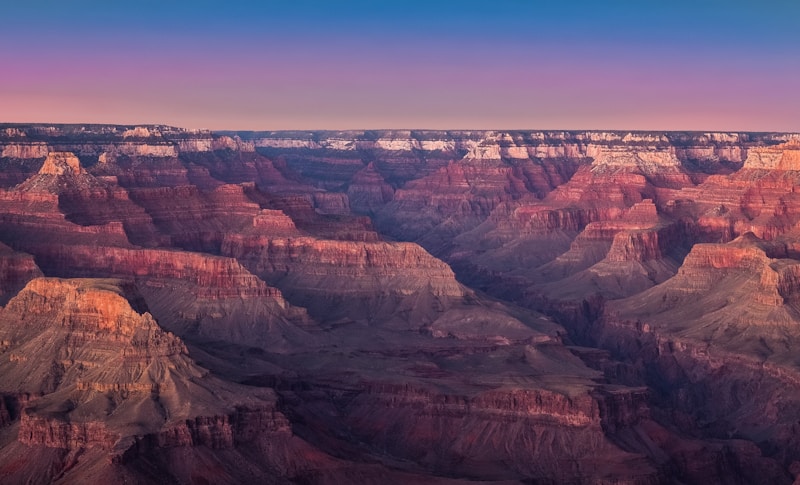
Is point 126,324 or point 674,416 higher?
point 126,324

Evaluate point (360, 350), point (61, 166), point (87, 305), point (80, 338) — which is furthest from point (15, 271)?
point (80, 338)

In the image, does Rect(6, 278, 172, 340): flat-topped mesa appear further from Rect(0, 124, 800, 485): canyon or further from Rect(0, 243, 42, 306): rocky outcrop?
Rect(0, 243, 42, 306): rocky outcrop

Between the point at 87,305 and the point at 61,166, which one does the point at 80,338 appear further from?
the point at 61,166

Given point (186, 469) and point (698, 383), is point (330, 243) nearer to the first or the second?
point (698, 383)

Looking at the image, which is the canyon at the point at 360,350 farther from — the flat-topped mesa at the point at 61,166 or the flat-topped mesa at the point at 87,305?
the flat-topped mesa at the point at 61,166

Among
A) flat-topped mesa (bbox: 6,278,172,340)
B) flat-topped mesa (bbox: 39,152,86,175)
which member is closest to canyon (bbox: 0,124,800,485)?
flat-topped mesa (bbox: 6,278,172,340)

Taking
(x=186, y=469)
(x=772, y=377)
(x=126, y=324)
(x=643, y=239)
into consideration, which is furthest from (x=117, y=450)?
(x=643, y=239)
